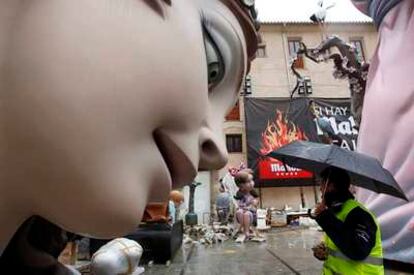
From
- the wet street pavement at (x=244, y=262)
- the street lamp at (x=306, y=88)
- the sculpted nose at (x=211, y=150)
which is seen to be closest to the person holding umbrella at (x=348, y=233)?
the wet street pavement at (x=244, y=262)

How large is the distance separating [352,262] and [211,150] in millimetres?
1253

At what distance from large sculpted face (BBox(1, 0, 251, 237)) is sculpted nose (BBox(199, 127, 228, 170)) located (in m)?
0.04

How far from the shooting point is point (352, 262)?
1.55 m

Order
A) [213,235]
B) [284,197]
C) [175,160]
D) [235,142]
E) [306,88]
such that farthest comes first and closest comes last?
[306,88], [235,142], [284,197], [213,235], [175,160]

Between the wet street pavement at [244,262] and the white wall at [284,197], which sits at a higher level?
the wet street pavement at [244,262]

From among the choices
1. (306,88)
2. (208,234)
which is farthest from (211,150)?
(306,88)

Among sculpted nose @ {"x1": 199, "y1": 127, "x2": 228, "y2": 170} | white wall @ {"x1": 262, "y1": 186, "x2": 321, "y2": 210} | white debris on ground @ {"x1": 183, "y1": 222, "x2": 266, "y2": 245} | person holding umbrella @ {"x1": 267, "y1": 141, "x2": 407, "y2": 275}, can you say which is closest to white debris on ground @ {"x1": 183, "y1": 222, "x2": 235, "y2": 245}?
white debris on ground @ {"x1": 183, "y1": 222, "x2": 266, "y2": 245}

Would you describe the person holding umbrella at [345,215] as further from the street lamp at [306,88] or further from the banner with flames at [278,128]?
the street lamp at [306,88]

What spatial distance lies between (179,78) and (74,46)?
14cm

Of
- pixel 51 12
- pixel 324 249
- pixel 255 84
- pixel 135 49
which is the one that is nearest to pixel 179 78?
pixel 135 49

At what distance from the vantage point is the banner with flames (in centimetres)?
1019

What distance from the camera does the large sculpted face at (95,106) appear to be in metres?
0.42

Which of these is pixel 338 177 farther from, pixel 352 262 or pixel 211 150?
pixel 211 150

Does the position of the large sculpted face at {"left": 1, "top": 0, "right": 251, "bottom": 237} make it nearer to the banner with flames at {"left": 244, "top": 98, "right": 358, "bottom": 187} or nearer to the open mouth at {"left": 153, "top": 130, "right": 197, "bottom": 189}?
the open mouth at {"left": 153, "top": 130, "right": 197, "bottom": 189}
